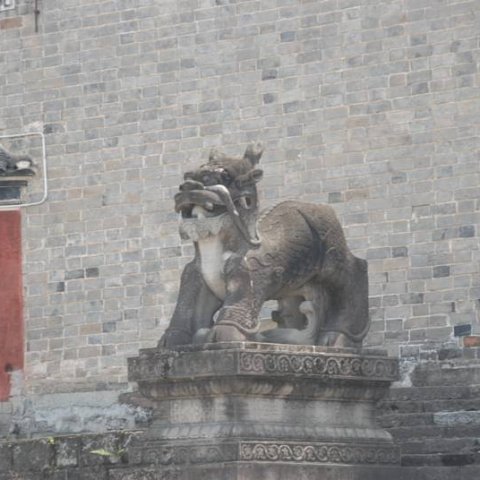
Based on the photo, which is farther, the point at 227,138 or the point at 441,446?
the point at 227,138

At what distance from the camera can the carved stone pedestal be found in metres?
14.9

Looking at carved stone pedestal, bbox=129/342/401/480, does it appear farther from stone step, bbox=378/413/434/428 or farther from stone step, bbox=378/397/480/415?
stone step, bbox=378/397/480/415

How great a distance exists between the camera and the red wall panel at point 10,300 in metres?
24.1

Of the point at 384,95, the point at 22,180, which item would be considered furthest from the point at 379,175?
the point at 22,180

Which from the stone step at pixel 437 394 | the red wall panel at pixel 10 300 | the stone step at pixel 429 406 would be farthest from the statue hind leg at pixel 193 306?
the red wall panel at pixel 10 300

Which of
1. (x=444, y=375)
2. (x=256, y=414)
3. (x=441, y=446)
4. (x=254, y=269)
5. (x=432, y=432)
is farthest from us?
(x=444, y=375)

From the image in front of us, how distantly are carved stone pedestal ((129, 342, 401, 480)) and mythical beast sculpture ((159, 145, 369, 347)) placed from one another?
0.29m

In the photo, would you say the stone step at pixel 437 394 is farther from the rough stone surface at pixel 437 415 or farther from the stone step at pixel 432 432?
the stone step at pixel 432 432

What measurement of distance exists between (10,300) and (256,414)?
31.1 ft

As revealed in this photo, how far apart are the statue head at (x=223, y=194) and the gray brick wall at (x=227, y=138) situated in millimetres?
5552

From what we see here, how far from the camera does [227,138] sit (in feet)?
75.3

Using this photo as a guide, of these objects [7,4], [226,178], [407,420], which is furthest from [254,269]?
[7,4]

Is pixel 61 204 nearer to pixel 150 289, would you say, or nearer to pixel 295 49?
pixel 150 289

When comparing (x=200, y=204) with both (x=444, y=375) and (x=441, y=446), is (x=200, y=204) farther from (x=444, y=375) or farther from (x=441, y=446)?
(x=444, y=375)
